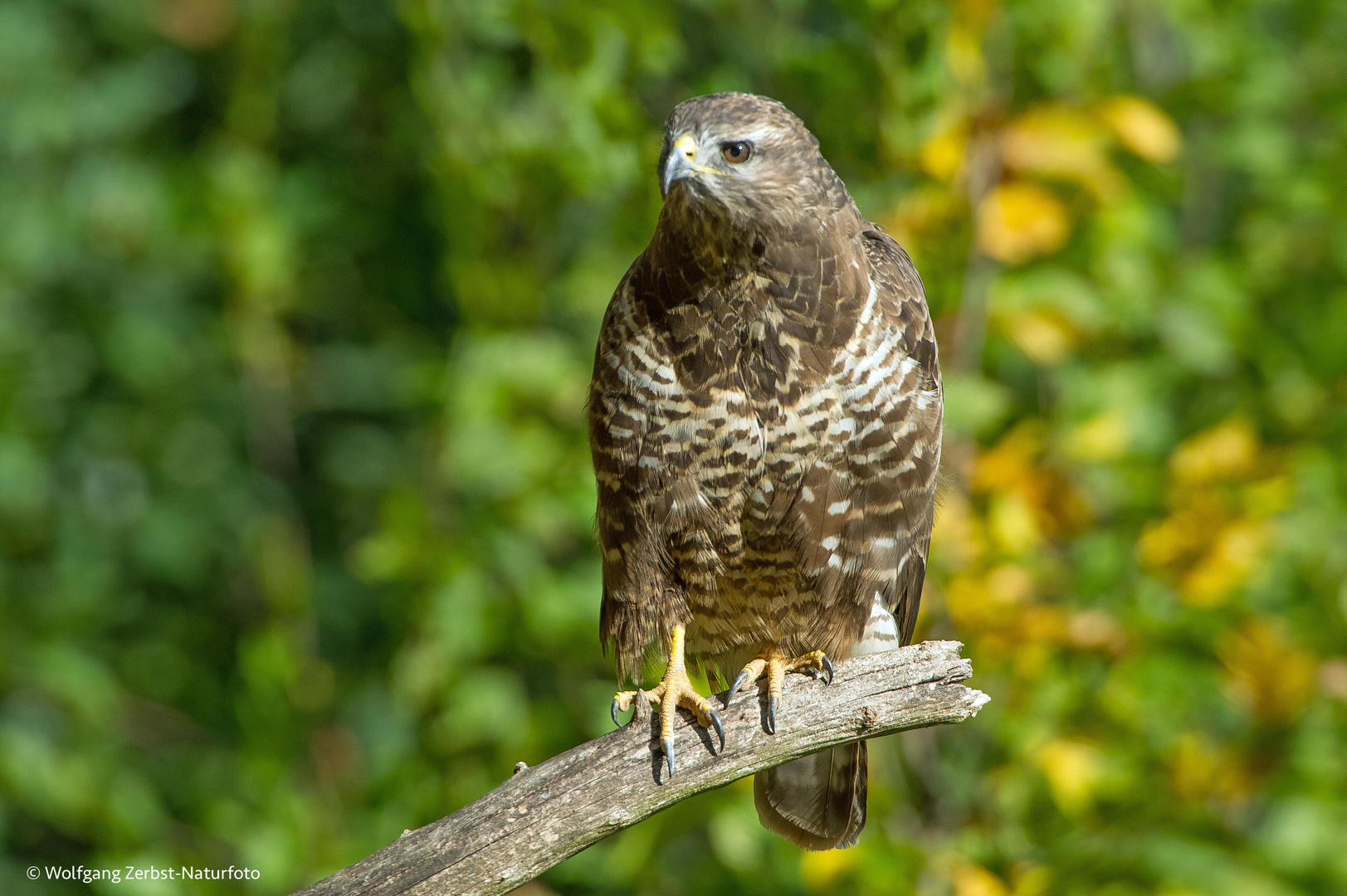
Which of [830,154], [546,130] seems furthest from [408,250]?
[830,154]

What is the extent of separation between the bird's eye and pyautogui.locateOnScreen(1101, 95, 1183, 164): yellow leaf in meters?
1.16

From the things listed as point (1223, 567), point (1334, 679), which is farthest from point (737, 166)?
point (1334, 679)

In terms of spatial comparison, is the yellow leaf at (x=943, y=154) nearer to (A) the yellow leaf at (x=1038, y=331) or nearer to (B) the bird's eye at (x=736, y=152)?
(A) the yellow leaf at (x=1038, y=331)

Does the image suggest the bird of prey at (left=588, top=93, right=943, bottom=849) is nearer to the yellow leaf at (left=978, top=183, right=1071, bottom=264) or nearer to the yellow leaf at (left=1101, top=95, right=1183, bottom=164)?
the yellow leaf at (left=978, top=183, right=1071, bottom=264)

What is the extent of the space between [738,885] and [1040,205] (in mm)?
1861

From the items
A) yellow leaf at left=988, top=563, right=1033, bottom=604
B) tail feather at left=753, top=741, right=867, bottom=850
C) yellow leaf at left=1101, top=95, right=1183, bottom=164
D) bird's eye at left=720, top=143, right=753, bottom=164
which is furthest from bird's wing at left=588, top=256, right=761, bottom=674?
yellow leaf at left=1101, top=95, right=1183, bottom=164

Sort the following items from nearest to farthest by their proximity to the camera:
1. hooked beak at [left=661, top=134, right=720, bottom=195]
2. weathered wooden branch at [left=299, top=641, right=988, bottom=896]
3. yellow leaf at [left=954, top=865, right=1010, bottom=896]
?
weathered wooden branch at [left=299, top=641, right=988, bottom=896], hooked beak at [left=661, top=134, right=720, bottom=195], yellow leaf at [left=954, top=865, right=1010, bottom=896]

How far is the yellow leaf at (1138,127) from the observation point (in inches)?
128

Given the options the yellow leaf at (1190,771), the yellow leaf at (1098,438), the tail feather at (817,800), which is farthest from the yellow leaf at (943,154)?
the yellow leaf at (1190,771)

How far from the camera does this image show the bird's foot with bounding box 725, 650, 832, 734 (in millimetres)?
2592

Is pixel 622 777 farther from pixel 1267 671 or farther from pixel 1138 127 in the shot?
pixel 1138 127

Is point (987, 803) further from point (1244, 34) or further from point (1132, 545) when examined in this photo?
point (1244, 34)

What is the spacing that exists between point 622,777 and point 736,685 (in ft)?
1.11

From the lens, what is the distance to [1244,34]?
3883 mm
